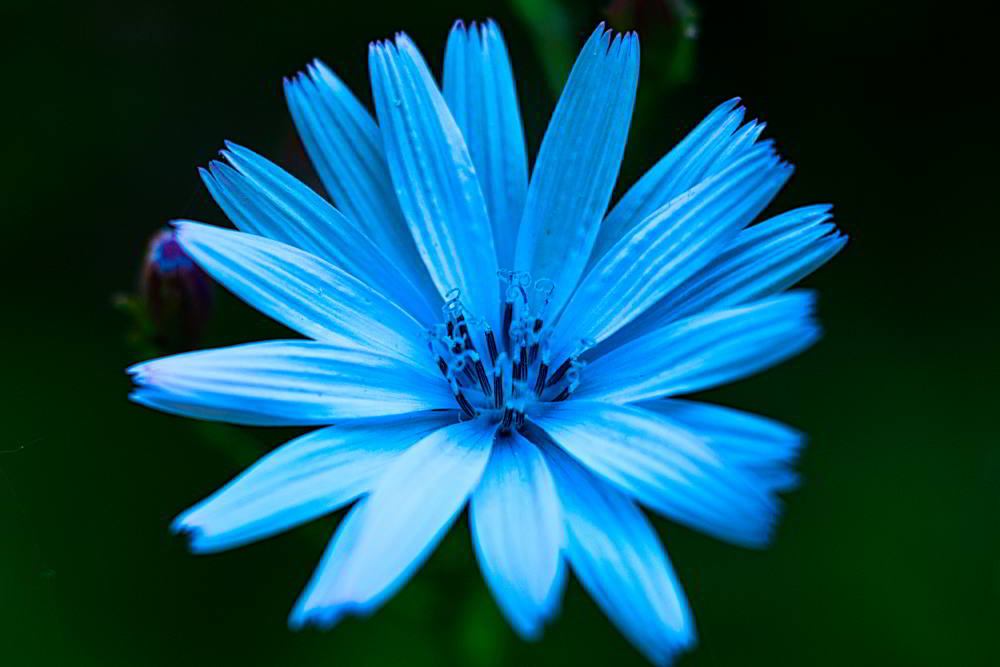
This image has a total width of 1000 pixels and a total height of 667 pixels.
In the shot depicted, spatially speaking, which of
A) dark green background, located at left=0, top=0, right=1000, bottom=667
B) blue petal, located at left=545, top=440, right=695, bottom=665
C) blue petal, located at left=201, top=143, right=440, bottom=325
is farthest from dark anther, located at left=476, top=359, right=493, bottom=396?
dark green background, located at left=0, top=0, right=1000, bottom=667

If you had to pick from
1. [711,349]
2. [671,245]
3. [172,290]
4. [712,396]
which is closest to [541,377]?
[671,245]

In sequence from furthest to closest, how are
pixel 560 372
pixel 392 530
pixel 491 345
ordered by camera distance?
pixel 491 345, pixel 560 372, pixel 392 530

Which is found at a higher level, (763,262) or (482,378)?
(482,378)

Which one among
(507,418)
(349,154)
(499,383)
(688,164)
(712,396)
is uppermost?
(349,154)

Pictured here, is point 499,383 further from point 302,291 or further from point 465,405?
point 302,291

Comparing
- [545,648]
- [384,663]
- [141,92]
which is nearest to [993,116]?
[545,648]

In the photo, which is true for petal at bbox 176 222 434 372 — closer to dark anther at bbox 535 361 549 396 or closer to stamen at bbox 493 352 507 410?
stamen at bbox 493 352 507 410

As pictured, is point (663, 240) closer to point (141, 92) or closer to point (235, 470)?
point (235, 470)

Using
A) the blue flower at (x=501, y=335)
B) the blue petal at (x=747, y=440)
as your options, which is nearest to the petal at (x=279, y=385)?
the blue flower at (x=501, y=335)
